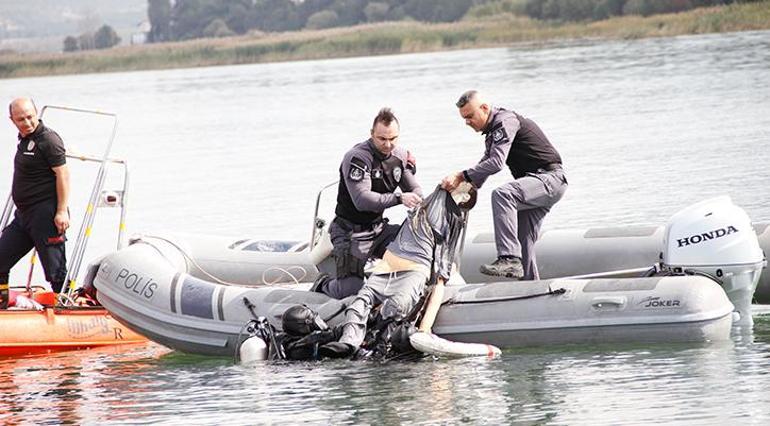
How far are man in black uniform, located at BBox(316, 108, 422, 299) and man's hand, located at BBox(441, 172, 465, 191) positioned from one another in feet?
0.57

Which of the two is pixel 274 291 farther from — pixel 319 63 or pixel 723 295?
pixel 319 63

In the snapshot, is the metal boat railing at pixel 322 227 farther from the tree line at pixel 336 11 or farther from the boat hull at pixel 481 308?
the tree line at pixel 336 11

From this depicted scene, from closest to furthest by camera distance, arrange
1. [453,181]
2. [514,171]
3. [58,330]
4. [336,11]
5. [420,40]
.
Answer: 1. [453,181]
2. [514,171]
3. [58,330]
4. [420,40]
5. [336,11]

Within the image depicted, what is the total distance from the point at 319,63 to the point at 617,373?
55540 mm

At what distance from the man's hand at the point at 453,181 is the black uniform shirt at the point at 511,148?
0.05 meters

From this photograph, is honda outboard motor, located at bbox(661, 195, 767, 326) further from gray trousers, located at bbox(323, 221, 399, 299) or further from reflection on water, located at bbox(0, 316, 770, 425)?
gray trousers, located at bbox(323, 221, 399, 299)

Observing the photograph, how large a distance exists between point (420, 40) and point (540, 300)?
51.0 m

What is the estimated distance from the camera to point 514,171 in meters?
8.53

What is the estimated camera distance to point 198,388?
797 cm

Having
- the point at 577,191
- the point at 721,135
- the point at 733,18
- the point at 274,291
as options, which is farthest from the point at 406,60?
the point at 274,291

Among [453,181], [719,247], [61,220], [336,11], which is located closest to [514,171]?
[453,181]

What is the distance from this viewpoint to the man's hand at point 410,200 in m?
8.12

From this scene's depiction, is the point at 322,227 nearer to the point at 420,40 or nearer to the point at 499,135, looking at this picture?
the point at 499,135

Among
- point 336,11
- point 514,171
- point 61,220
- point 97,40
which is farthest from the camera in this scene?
point 97,40
